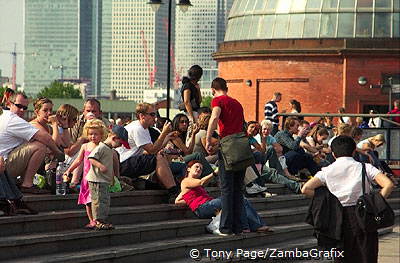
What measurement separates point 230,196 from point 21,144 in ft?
9.16

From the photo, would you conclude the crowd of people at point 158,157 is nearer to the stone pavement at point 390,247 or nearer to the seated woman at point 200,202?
the seated woman at point 200,202

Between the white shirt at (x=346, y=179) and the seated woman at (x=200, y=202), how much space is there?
463cm

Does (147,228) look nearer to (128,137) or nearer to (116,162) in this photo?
(116,162)

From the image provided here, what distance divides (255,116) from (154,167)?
39182 mm

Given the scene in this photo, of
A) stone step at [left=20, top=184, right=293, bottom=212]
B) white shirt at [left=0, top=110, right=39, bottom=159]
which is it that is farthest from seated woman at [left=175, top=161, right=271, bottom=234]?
white shirt at [left=0, top=110, right=39, bottom=159]

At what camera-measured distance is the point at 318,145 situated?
75.7 ft

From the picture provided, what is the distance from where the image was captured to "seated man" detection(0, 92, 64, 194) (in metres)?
13.6

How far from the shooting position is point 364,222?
10680 mm

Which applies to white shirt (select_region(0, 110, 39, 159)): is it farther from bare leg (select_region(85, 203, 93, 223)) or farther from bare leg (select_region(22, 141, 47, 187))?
bare leg (select_region(85, 203, 93, 223))

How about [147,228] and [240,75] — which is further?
[240,75]

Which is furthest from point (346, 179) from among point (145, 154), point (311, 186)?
point (145, 154)

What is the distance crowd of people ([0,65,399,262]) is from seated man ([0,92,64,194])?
1 centimetres

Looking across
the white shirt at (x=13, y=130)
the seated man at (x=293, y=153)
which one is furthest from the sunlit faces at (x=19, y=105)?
the seated man at (x=293, y=153)

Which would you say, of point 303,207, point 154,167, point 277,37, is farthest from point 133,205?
point 277,37
